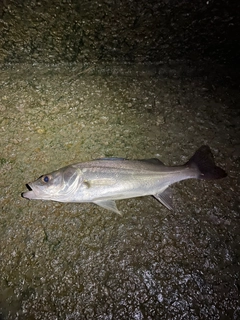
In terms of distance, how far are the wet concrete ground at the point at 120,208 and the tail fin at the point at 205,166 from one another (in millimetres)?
147

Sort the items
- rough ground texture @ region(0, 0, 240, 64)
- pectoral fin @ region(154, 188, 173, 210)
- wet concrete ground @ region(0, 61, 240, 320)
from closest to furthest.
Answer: wet concrete ground @ region(0, 61, 240, 320) < pectoral fin @ region(154, 188, 173, 210) < rough ground texture @ region(0, 0, 240, 64)

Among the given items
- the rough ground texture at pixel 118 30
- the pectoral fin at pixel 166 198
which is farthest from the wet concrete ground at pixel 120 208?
the rough ground texture at pixel 118 30

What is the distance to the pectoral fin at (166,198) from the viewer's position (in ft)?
7.46

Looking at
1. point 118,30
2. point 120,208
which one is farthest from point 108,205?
point 118,30

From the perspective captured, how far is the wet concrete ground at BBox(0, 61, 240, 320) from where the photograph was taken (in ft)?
6.52

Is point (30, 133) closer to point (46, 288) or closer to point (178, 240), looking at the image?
point (46, 288)

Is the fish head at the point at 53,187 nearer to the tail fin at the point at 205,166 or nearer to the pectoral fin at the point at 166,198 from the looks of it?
the pectoral fin at the point at 166,198

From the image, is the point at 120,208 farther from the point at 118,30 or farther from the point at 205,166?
the point at 118,30

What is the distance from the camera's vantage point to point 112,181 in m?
2.18

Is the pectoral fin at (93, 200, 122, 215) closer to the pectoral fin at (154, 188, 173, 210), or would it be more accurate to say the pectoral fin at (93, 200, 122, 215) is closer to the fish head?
the fish head

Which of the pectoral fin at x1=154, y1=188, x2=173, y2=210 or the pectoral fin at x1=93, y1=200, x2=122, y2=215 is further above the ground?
the pectoral fin at x1=93, y1=200, x2=122, y2=215

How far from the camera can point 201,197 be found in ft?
7.76

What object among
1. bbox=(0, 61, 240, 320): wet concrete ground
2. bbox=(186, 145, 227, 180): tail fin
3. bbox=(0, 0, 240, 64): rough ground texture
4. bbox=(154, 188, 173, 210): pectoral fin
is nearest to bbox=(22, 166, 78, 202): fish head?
bbox=(0, 61, 240, 320): wet concrete ground

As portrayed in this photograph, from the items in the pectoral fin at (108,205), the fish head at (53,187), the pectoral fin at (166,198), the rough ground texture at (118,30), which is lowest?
the pectoral fin at (166,198)
